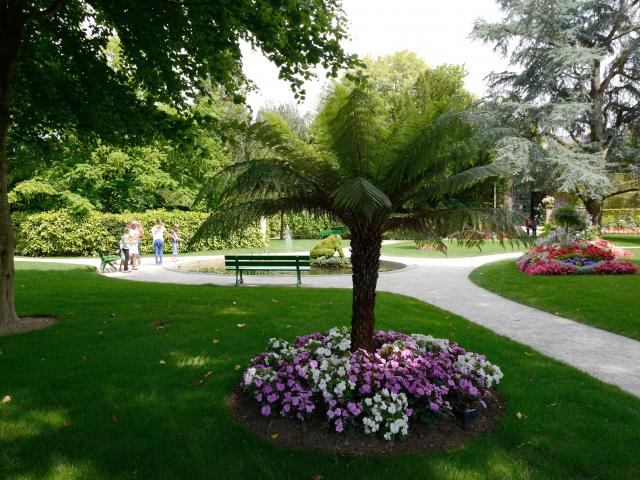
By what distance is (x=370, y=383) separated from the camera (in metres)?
3.70

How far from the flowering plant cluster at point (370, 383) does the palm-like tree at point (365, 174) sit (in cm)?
44

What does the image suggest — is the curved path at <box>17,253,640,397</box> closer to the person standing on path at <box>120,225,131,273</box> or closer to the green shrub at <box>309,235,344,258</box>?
the person standing on path at <box>120,225,131,273</box>

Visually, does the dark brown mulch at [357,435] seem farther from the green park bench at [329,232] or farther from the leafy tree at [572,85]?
the green park bench at [329,232]

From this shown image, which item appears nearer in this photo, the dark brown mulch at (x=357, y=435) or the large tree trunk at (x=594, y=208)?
the dark brown mulch at (x=357, y=435)

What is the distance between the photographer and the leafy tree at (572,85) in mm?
23188

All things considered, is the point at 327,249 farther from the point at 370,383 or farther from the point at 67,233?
the point at 67,233

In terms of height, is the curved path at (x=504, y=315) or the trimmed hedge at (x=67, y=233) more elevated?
the trimmed hedge at (x=67, y=233)

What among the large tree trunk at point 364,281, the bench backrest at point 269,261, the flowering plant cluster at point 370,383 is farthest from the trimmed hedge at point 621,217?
the large tree trunk at point 364,281

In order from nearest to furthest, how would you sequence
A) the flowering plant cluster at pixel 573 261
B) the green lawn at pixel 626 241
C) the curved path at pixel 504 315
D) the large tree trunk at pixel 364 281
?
the large tree trunk at pixel 364 281, the curved path at pixel 504 315, the flowering plant cluster at pixel 573 261, the green lawn at pixel 626 241

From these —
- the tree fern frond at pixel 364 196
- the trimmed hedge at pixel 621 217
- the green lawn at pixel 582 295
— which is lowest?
the green lawn at pixel 582 295

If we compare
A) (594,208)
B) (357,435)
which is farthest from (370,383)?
(594,208)

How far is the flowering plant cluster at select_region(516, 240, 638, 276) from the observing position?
1241cm

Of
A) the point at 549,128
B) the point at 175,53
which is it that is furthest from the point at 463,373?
the point at 549,128

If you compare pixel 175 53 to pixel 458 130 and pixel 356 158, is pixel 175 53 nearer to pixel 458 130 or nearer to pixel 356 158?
pixel 356 158
